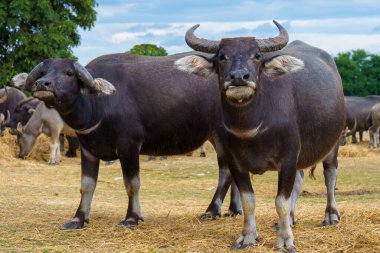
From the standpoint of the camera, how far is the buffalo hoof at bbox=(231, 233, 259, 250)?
21.2 ft

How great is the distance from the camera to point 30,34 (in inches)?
1145

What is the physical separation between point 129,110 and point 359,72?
46681 millimetres

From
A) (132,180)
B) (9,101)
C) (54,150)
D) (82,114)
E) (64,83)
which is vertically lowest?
(54,150)

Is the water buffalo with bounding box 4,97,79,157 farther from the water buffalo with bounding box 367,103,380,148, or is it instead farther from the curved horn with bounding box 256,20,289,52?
the curved horn with bounding box 256,20,289,52

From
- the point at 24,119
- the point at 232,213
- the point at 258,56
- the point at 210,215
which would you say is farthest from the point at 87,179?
the point at 24,119

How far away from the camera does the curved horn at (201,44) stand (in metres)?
6.26

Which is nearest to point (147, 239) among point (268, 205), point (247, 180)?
point (247, 180)

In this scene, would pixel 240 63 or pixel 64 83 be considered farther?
pixel 64 83

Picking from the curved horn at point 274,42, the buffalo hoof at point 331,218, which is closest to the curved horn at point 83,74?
the curved horn at point 274,42

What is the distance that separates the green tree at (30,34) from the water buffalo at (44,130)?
10974mm

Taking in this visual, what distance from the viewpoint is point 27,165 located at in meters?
16.7

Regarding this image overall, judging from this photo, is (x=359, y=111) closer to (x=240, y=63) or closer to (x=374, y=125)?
(x=374, y=125)

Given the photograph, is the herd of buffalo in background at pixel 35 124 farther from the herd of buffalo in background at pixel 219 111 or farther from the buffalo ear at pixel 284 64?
the buffalo ear at pixel 284 64

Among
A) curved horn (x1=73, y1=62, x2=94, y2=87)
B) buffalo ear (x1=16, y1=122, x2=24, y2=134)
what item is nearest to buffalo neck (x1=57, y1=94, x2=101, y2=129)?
curved horn (x1=73, y1=62, x2=94, y2=87)
